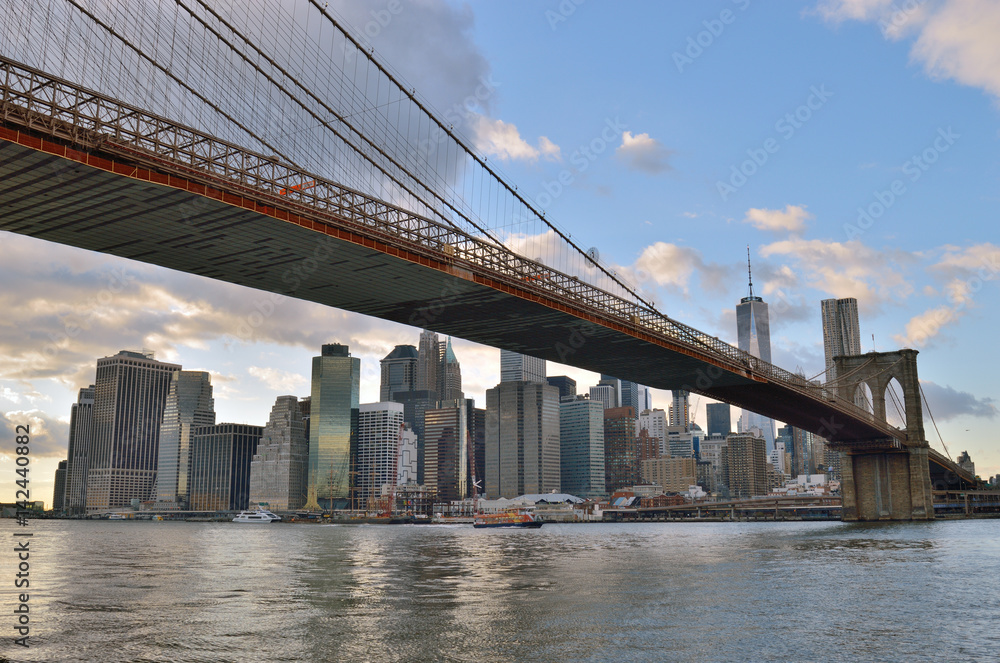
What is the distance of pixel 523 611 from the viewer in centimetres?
2706

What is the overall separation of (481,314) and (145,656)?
40.9 metres

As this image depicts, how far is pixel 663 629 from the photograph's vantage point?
23.8 m

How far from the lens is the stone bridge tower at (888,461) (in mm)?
101625

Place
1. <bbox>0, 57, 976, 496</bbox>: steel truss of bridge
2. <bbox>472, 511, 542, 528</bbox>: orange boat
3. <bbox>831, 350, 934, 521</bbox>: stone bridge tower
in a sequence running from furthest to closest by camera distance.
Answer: <bbox>472, 511, 542, 528</bbox>: orange boat < <bbox>831, 350, 934, 521</bbox>: stone bridge tower < <bbox>0, 57, 976, 496</bbox>: steel truss of bridge

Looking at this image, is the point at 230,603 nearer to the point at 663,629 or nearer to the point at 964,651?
the point at 663,629

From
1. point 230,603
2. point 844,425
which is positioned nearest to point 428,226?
point 230,603

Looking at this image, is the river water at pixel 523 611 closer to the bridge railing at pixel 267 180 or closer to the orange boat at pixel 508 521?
the bridge railing at pixel 267 180

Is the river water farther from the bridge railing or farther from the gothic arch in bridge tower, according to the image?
the gothic arch in bridge tower

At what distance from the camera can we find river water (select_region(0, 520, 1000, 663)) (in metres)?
20.9

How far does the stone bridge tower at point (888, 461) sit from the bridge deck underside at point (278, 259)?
39812mm

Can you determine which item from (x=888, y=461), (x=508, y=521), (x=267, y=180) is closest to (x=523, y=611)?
(x=267, y=180)

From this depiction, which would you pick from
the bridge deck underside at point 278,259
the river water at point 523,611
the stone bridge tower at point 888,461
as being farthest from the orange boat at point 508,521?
the river water at point 523,611

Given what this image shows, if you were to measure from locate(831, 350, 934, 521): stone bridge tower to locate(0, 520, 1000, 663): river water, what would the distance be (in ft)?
186

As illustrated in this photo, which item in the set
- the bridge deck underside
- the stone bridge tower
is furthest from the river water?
the stone bridge tower
